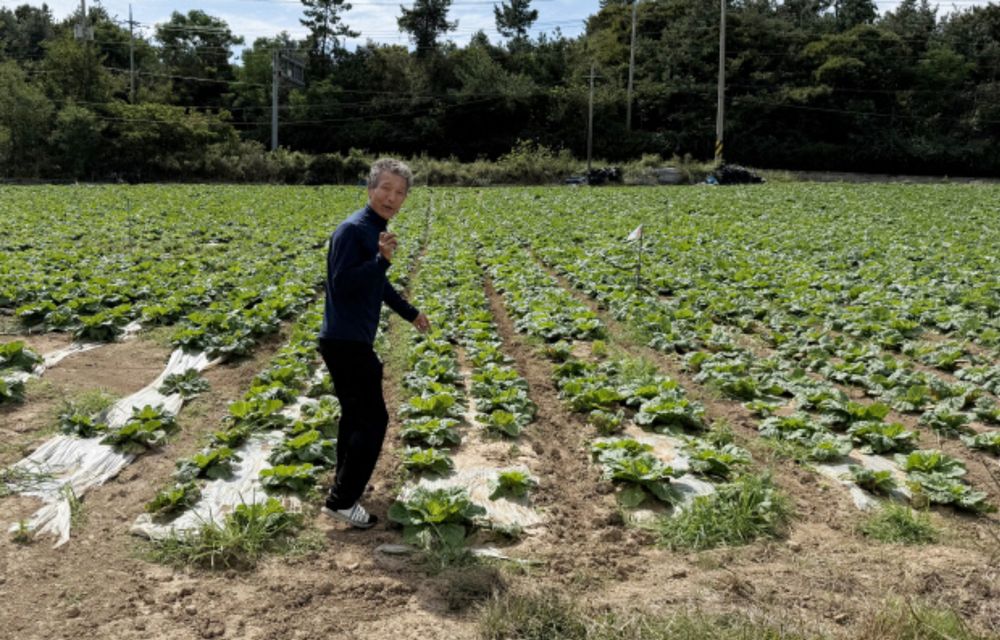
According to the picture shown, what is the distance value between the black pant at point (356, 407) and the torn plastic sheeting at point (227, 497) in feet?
1.59

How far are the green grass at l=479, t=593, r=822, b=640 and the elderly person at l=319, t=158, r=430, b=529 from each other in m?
1.23

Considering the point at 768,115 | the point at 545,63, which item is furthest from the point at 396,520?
the point at 545,63

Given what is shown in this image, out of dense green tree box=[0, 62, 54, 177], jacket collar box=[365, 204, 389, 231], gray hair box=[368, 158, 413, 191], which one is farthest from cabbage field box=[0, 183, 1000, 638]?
dense green tree box=[0, 62, 54, 177]

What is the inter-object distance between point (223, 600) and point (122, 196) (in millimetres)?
26822

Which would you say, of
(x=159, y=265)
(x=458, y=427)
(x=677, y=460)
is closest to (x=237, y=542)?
(x=458, y=427)

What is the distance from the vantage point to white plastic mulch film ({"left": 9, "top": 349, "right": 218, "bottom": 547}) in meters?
4.40

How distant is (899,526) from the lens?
173 inches

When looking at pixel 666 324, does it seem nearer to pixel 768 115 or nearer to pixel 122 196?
pixel 122 196

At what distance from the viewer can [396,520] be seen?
436cm

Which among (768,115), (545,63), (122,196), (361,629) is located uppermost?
(545,63)

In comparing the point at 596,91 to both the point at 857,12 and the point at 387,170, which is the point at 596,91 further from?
the point at 387,170

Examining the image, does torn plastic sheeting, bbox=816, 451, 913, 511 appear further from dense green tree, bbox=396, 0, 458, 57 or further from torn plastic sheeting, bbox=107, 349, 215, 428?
dense green tree, bbox=396, 0, 458, 57

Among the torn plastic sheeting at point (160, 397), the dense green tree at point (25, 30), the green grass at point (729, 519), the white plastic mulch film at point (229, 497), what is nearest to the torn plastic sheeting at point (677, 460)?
the green grass at point (729, 519)

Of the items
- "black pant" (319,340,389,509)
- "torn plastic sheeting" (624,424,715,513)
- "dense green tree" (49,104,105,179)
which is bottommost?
"torn plastic sheeting" (624,424,715,513)
